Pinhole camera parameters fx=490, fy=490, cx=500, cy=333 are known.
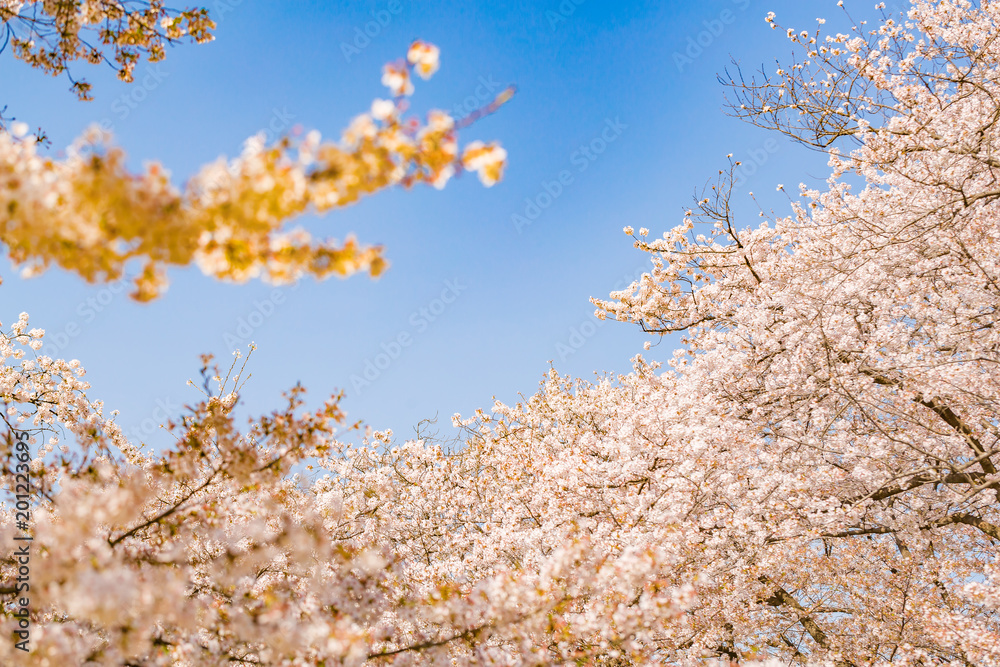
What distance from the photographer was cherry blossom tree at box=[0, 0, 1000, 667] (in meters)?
3.97

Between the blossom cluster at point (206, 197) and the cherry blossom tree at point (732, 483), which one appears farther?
the cherry blossom tree at point (732, 483)

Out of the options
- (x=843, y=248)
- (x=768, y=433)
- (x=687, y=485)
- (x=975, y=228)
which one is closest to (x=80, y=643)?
(x=687, y=485)

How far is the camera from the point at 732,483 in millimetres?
7387

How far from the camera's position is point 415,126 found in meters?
2.09

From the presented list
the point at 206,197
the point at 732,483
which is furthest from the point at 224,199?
the point at 732,483

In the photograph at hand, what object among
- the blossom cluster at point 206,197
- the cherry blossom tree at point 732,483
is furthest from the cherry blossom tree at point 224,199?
the cherry blossom tree at point 732,483

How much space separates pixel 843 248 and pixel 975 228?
160 cm

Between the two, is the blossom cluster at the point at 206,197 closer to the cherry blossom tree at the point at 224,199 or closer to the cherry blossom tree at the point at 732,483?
the cherry blossom tree at the point at 224,199

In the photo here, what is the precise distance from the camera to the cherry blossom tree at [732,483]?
3.97m

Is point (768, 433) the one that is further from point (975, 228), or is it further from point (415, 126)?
point (415, 126)

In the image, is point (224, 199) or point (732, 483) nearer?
point (224, 199)

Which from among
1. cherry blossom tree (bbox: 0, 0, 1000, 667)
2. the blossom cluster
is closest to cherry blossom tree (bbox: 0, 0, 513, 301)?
the blossom cluster

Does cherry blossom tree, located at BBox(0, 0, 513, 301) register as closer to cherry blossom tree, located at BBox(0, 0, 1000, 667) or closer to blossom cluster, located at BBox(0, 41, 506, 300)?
blossom cluster, located at BBox(0, 41, 506, 300)

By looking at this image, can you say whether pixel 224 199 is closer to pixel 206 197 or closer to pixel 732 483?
pixel 206 197
